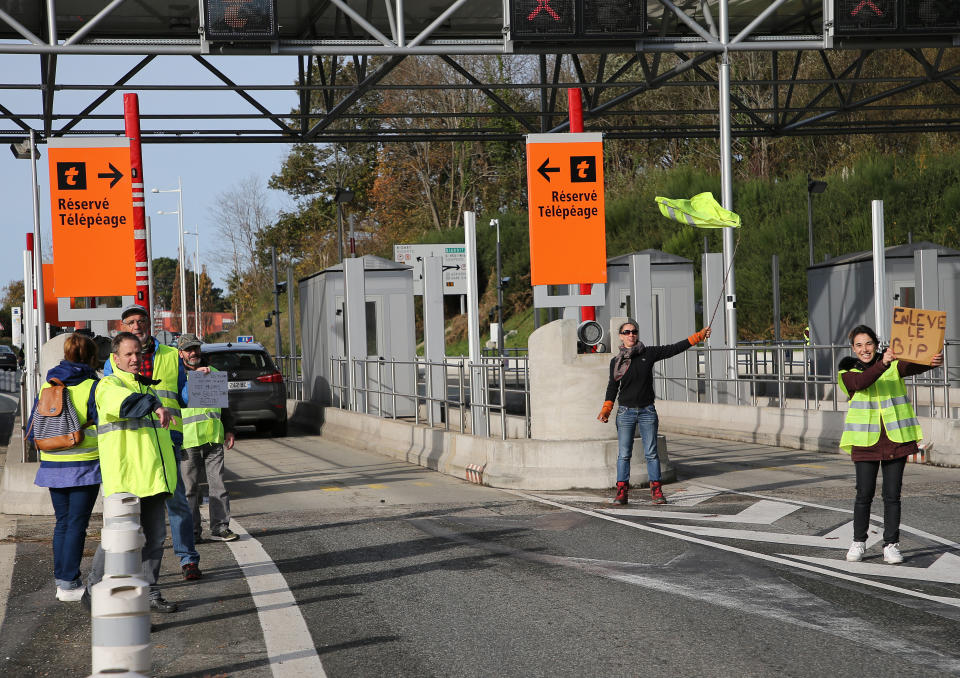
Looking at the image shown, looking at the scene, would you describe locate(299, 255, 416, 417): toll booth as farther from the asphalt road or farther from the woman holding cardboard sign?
the woman holding cardboard sign

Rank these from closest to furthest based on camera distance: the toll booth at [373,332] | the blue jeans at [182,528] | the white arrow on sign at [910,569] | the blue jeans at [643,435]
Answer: the white arrow on sign at [910,569], the blue jeans at [182,528], the blue jeans at [643,435], the toll booth at [373,332]

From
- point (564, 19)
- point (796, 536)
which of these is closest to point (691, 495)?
point (796, 536)

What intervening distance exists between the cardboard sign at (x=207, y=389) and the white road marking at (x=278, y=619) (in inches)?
47.9

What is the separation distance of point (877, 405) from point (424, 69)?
1955 inches

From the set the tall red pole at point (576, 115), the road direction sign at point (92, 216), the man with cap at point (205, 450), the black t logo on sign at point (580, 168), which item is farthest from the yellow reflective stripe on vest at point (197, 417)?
the tall red pole at point (576, 115)

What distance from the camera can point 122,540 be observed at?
555cm

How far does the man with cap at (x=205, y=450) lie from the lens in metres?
9.37

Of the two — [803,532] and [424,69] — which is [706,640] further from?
[424,69]

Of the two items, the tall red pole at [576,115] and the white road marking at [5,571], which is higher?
the tall red pole at [576,115]

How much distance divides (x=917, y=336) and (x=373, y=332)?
15492 millimetres

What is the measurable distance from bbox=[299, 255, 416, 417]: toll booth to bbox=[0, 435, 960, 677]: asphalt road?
9518mm

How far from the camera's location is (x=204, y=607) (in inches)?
287

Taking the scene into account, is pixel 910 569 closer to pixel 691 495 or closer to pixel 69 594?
pixel 691 495

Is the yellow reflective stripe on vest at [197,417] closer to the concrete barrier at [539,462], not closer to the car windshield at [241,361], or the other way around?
the concrete barrier at [539,462]
